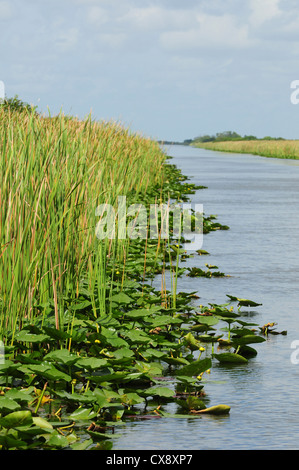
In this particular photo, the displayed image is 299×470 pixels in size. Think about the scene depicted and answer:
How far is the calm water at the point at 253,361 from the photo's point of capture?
11.8 ft

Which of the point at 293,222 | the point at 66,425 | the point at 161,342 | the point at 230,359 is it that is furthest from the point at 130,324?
the point at 293,222

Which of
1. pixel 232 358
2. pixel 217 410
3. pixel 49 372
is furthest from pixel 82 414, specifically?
pixel 232 358

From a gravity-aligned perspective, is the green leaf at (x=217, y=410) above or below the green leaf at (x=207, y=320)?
below

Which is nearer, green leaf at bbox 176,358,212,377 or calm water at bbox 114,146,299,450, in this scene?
calm water at bbox 114,146,299,450

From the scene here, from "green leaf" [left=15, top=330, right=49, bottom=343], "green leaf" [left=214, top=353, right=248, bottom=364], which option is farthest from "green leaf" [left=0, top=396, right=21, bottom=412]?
"green leaf" [left=214, top=353, right=248, bottom=364]

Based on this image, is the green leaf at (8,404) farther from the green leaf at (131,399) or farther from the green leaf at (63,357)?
the green leaf at (131,399)

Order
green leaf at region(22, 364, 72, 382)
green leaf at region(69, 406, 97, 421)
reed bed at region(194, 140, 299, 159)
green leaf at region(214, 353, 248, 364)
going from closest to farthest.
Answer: green leaf at region(69, 406, 97, 421)
green leaf at region(22, 364, 72, 382)
green leaf at region(214, 353, 248, 364)
reed bed at region(194, 140, 299, 159)

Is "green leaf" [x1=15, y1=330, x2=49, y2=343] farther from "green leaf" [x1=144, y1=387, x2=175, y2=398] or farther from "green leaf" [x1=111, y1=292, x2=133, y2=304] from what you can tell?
"green leaf" [x1=111, y1=292, x2=133, y2=304]

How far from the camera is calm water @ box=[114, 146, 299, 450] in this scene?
3.61m

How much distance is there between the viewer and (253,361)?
16.4 feet

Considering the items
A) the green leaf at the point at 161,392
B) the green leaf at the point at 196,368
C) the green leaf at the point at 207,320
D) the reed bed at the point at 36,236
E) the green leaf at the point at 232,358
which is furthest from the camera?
the green leaf at the point at 207,320

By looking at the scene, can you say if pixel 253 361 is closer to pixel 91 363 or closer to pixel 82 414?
pixel 91 363

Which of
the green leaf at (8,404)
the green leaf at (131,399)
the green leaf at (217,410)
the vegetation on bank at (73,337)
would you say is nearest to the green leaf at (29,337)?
the vegetation on bank at (73,337)

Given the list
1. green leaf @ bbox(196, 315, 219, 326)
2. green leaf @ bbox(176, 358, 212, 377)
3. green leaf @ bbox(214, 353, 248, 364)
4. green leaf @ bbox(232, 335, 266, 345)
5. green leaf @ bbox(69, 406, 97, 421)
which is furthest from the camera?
green leaf @ bbox(196, 315, 219, 326)
